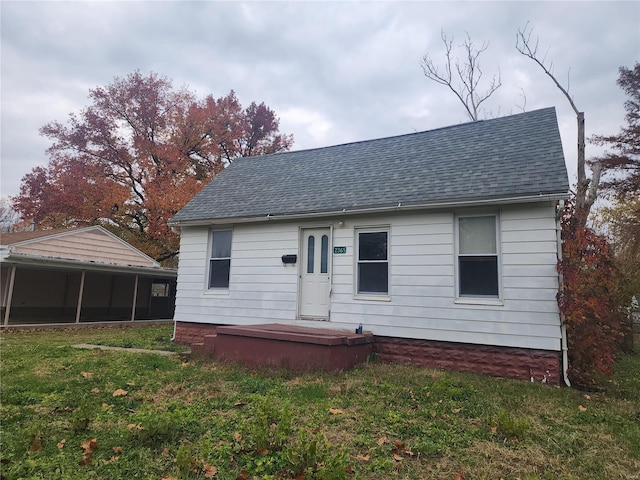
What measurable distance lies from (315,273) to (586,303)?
15.8ft

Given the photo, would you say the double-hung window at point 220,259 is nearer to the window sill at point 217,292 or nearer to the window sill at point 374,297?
the window sill at point 217,292

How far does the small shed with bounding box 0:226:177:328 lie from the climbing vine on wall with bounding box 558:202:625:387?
14359mm

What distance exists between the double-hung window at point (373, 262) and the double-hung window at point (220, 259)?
3.37 metres

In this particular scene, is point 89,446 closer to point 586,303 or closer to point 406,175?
point 586,303

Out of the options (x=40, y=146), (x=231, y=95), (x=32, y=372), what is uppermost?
(x=231, y=95)

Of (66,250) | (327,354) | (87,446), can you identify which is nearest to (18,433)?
(87,446)

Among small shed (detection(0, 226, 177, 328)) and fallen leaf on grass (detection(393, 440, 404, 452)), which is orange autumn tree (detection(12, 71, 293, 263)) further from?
fallen leaf on grass (detection(393, 440, 404, 452))

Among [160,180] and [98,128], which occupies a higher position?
[98,128]

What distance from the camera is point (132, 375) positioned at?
5797mm

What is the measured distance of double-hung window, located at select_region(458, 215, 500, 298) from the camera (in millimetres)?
6855

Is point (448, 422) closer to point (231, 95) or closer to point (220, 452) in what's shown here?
point (220, 452)

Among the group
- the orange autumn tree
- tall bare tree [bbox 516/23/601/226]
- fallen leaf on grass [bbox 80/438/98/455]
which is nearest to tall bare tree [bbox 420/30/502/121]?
tall bare tree [bbox 516/23/601/226]

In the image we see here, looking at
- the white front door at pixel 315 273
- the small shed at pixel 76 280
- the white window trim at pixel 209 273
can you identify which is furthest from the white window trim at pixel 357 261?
the small shed at pixel 76 280

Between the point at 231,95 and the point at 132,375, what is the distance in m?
24.2
